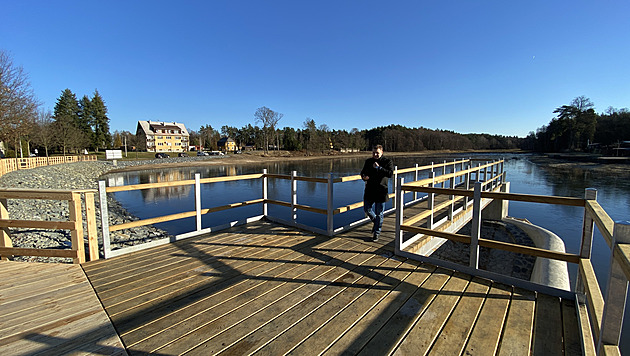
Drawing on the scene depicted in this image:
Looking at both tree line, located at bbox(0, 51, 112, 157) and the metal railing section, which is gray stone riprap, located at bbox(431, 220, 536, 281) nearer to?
the metal railing section

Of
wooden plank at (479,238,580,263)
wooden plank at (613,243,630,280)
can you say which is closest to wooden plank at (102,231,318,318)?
wooden plank at (479,238,580,263)

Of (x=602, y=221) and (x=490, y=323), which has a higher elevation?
(x=602, y=221)

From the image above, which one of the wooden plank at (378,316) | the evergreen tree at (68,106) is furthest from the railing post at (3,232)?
the evergreen tree at (68,106)

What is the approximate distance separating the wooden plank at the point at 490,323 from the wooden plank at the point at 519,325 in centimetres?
5

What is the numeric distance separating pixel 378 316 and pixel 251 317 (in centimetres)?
119

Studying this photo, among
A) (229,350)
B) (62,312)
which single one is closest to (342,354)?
(229,350)

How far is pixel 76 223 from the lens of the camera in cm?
384

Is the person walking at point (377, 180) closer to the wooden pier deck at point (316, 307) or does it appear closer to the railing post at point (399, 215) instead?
the railing post at point (399, 215)

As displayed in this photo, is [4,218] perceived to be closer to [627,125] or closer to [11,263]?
[11,263]

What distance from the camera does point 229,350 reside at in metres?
2.20

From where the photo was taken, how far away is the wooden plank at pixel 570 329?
85.2 inches

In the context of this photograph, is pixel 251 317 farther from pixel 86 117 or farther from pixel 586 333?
pixel 86 117

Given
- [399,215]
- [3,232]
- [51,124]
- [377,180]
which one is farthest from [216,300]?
[51,124]

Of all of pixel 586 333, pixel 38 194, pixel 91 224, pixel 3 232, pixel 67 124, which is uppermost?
pixel 67 124
